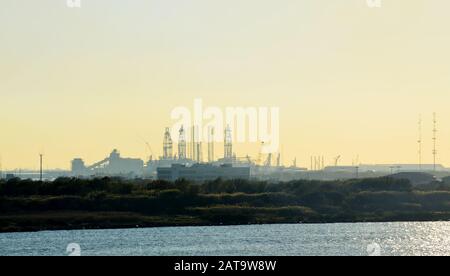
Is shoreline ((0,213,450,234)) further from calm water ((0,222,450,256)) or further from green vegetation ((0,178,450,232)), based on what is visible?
calm water ((0,222,450,256))

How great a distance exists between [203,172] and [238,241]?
116 metres

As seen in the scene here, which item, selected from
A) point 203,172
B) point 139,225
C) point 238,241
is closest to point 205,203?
point 139,225

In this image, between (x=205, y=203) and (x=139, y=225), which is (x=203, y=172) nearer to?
(x=205, y=203)

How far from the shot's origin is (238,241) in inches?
2662

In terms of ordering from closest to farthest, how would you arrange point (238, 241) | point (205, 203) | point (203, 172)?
1. point (238, 241)
2. point (205, 203)
3. point (203, 172)

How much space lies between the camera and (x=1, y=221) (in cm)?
9269

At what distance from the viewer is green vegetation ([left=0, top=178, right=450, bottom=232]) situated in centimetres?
9781

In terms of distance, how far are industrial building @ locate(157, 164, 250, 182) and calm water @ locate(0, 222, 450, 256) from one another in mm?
90938

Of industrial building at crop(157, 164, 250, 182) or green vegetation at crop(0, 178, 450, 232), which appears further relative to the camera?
industrial building at crop(157, 164, 250, 182)

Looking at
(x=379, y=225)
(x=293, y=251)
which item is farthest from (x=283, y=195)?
(x=293, y=251)

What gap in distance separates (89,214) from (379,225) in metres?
27.1

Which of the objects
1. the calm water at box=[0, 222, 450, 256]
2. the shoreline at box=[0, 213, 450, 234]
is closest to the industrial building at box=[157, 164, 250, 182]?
the shoreline at box=[0, 213, 450, 234]

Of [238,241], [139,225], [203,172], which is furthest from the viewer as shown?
[203,172]
